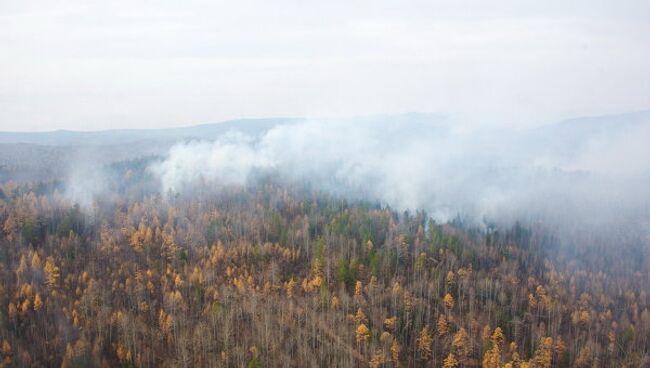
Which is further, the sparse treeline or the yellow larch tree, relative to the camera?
the yellow larch tree

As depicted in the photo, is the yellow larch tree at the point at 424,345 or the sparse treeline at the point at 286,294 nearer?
the sparse treeline at the point at 286,294

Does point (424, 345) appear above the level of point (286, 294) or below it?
below

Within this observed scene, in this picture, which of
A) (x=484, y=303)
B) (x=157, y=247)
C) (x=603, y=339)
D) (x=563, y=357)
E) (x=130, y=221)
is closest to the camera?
(x=563, y=357)

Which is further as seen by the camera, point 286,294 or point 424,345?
point 286,294

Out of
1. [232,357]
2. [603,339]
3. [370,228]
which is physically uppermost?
[370,228]

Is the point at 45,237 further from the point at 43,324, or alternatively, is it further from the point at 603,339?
the point at 603,339

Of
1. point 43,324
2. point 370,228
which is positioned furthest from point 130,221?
point 370,228

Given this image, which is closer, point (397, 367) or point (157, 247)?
point (397, 367)

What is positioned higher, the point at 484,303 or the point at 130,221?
the point at 130,221
